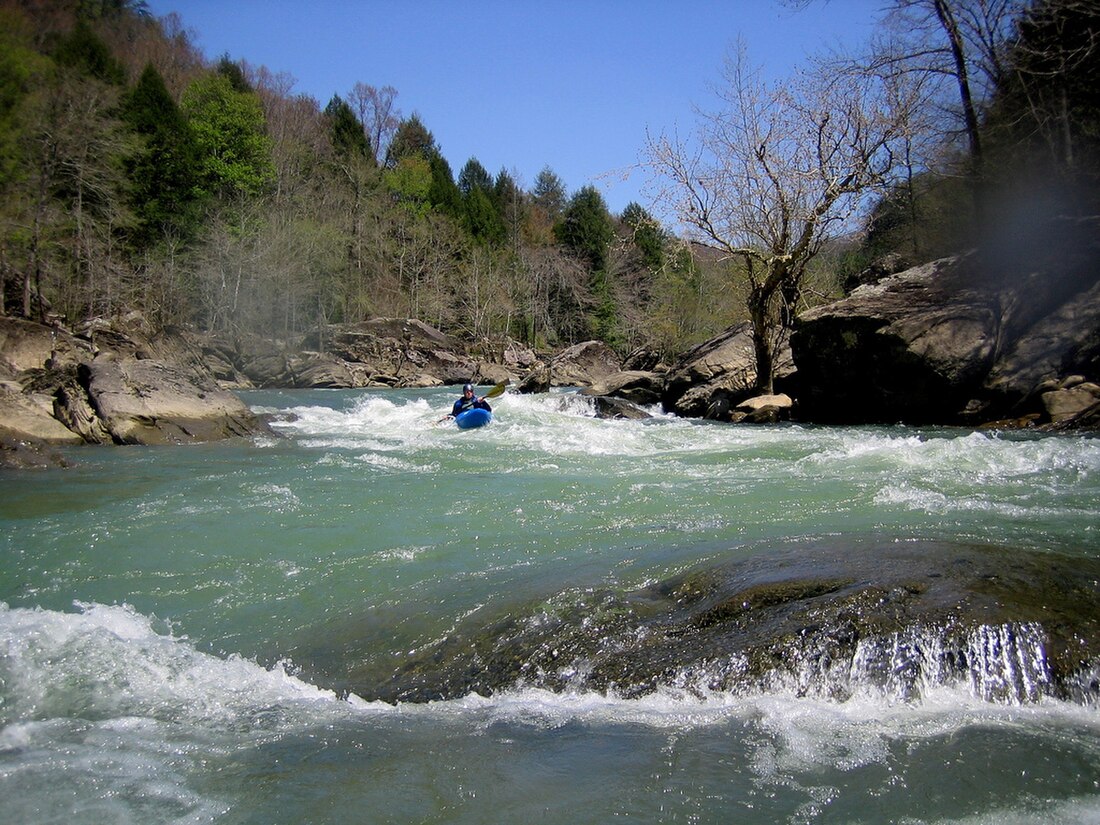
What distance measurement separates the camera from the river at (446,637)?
2623 mm

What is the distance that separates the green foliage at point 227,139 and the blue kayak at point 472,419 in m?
28.7

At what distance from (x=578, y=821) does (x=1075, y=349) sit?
12033 millimetres

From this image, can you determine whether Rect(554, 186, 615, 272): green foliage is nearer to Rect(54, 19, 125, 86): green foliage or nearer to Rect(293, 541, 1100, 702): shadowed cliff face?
Rect(54, 19, 125, 86): green foliage

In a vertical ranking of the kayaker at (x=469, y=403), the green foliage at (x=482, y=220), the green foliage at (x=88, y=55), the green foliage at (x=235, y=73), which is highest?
the green foliage at (x=235, y=73)

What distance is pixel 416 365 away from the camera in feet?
120

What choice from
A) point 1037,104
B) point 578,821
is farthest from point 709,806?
point 1037,104

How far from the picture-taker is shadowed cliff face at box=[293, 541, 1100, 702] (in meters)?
A: 3.20

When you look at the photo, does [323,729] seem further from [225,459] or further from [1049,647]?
[225,459]

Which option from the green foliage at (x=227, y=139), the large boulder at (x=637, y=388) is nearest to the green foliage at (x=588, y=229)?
the green foliage at (x=227, y=139)

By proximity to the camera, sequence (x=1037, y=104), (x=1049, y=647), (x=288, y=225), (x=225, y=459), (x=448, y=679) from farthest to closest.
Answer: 1. (x=288, y=225)
2. (x=1037, y=104)
3. (x=225, y=459)
4. (x=448, y=679)
5. (x=1049, y=647)

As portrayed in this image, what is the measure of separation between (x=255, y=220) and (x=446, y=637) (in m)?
36.6

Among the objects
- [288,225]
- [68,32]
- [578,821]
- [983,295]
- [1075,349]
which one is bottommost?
[578,821]

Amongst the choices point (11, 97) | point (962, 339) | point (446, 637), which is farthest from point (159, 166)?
point (446, 637)

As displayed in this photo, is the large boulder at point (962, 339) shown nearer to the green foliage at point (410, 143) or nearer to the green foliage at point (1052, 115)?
the green foliage at point (1052, 115)
